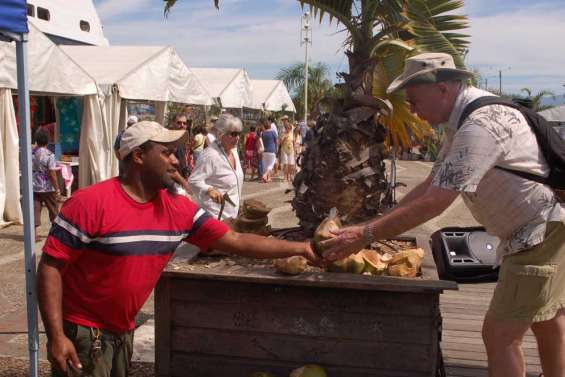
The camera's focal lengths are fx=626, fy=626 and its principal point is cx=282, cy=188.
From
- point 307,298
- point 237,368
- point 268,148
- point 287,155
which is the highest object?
point 307,298

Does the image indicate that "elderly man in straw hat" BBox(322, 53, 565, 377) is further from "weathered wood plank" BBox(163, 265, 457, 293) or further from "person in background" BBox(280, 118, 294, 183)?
"person in background" BBox(280, 118, 294, 183)

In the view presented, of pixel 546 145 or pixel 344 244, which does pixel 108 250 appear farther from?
pixel 546 145

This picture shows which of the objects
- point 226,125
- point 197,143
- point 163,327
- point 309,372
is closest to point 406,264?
point 309,372

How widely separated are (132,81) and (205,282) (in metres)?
10.4

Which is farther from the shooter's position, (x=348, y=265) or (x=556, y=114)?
(x=556, y=114)

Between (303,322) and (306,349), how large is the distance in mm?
153

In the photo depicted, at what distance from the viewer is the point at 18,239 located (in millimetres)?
9555

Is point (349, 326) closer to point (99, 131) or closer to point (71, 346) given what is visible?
point (71, 346)

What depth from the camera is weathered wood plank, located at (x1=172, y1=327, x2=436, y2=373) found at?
330 centimetres

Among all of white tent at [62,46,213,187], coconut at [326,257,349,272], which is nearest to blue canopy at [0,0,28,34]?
coconut at [326,257,349,272]

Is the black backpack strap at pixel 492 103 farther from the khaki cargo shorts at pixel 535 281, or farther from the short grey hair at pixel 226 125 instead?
the short grey hair at pixel 226 125

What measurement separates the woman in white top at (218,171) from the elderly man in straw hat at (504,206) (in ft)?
8.50

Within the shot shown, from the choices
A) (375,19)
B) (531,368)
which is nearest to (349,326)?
(531,368)

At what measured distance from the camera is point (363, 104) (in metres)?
4.53
